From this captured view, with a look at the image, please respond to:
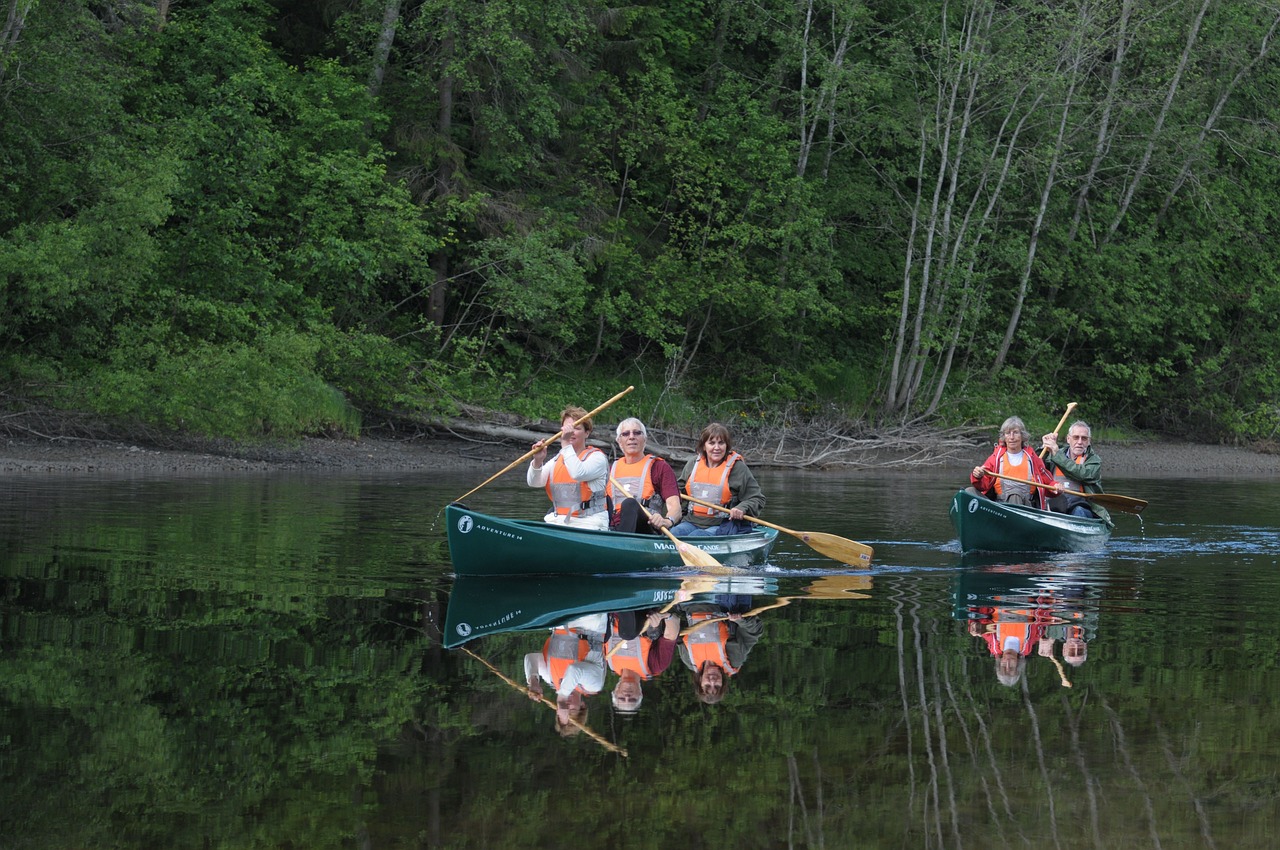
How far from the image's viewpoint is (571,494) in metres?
11.0

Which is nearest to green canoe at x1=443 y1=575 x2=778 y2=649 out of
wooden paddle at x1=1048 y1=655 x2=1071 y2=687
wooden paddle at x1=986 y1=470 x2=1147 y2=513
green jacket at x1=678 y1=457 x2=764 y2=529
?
green jacket at x1=678 y1=457 x2=764 y2=529

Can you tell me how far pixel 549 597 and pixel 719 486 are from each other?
2.63 metres

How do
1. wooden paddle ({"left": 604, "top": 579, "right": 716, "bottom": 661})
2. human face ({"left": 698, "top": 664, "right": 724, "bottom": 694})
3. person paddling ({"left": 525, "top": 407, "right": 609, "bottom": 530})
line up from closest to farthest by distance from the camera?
A: human face ({"left": 698, "top": 664, "right": 724, "bottom": 694}) → wooden paddle ({"left": 604, "top": 579, "right": 716, "bottom": 661}) → person paddling ({"left": 525, "top": 407, "right": 609, "bottom": 530})

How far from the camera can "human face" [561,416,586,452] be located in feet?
34.2

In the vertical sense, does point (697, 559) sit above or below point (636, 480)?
below

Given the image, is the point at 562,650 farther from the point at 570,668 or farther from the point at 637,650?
the point at 570,668

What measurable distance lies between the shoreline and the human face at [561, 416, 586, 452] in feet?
33.8

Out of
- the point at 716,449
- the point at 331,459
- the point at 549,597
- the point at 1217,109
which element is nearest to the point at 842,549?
the point at 716,449

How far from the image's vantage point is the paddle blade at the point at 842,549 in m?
11.8

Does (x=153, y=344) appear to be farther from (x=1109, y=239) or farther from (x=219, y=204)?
(x=1109, y=239)

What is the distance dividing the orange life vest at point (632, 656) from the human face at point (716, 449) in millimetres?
4050

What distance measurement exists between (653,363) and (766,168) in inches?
159

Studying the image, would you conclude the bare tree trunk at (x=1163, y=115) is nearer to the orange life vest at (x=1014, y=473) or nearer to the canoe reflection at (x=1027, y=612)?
the orange life vest at (x=1014, y=473)

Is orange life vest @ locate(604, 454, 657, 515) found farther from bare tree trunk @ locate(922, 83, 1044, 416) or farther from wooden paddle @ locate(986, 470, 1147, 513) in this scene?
bare tree trunk @ locate(922, 83, 1044, 416)
